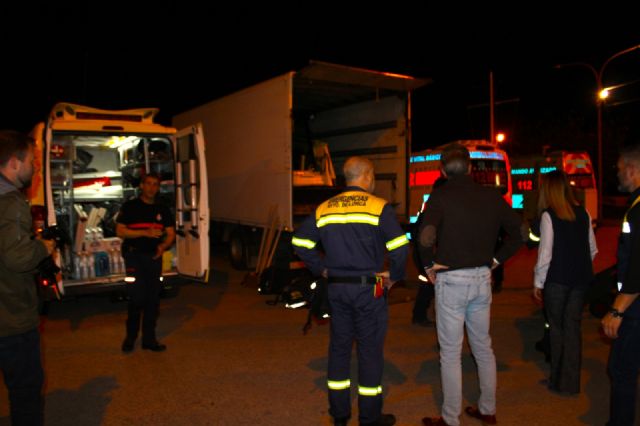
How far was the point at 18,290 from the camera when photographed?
121 inches

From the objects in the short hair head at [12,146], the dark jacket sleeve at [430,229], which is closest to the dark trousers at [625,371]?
the dark jacket sleeve at [430,229]

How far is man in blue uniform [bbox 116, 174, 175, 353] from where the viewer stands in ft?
19.2

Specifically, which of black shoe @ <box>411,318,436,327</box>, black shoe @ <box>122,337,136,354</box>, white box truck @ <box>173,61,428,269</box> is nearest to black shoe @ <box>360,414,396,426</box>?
black shoe @ <box>411,318,436,327</box>

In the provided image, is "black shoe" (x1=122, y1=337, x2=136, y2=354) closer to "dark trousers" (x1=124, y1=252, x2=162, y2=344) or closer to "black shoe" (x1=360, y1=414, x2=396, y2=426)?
"dark trousers" (x1=124, y1=252, x2=162, y2=344)

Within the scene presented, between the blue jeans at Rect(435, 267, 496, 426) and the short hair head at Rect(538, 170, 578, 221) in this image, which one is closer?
the blue jeans at Rect(435, 267, 496, 426)

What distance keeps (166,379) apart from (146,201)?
200cm

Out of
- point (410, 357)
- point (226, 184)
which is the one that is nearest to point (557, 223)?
point (410, 357)

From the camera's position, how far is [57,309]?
8031 millimetres

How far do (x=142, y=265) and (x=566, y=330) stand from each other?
4.10 m

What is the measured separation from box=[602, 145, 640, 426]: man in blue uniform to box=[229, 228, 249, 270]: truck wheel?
823cm

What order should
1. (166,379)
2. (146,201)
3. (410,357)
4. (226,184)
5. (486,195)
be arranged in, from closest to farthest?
1. (486,195)
2. (166,379)
3. (410,357)
4. (146,201)
5. (226,184)

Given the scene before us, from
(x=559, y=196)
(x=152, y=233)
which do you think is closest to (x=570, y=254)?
(x=559, y=196)

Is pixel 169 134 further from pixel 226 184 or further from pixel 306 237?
pixel 306 237

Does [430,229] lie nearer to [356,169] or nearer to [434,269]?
[434,269]
